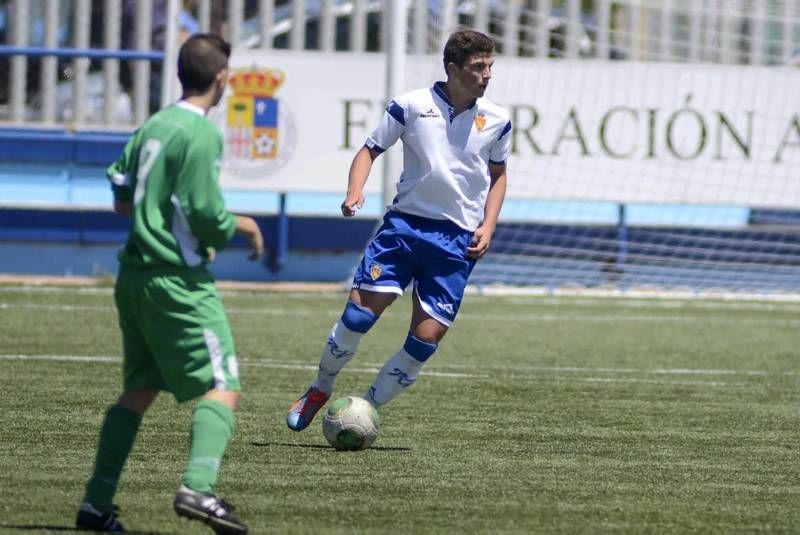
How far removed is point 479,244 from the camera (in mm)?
6930

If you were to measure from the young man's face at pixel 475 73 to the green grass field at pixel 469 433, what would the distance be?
1459mm

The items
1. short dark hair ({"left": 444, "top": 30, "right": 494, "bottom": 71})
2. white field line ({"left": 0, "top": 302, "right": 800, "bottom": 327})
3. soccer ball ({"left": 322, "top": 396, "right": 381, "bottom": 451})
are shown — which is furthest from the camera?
white field line ({"left": 0, "top": 302, "right": 800, "bottom": 327})

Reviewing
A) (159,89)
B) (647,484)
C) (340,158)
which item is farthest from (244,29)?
(647,484)

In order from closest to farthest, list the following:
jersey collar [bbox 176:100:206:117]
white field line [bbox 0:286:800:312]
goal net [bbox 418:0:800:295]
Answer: jersey collar [bbox 176:100:206:117]
white field line [bbox 0:286:800:312]
goal net [bbox 418:0:800:295]

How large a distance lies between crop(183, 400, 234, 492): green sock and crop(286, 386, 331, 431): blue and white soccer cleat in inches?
81.3

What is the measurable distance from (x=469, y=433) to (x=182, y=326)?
8.67 feet

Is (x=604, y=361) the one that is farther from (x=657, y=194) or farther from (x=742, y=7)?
(x=742, y=7)

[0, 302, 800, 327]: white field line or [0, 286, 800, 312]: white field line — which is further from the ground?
[0, 302, 800, 327]: white field line

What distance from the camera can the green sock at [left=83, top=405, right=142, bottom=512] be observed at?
4758 millimetres

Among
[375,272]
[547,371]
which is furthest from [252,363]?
[375,272]

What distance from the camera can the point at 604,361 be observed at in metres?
10.2

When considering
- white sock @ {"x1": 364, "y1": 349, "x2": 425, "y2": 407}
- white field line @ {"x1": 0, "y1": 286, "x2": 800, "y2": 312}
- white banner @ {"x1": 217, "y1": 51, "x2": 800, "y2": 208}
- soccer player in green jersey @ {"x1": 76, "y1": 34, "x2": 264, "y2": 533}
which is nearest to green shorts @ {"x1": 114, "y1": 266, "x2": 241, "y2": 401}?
soccer player in green jersey @ {"x1": 76, "y1": 34, "x2": 264, "y2": 533}

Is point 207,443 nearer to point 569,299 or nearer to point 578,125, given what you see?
point 569,299

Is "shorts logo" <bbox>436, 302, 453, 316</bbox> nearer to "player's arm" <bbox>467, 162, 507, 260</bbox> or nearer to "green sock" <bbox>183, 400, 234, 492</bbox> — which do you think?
"player's arm" <bbox>467, 162, 507, 260</bbox>
